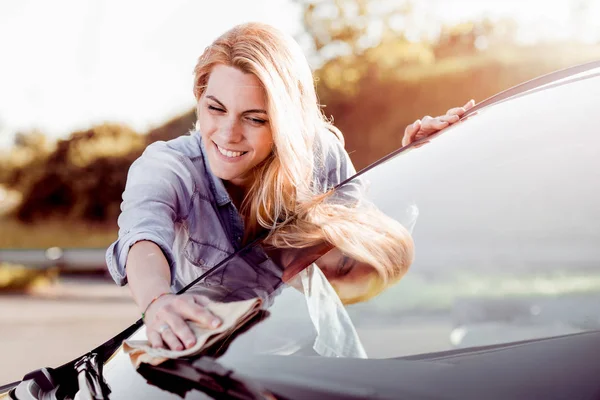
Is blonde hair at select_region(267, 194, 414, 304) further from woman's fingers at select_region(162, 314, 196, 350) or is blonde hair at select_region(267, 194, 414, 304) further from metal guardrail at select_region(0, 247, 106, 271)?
metal guardrail at select_region(0, 247, 106, 271)

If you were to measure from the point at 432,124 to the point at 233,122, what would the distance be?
43 centimetres

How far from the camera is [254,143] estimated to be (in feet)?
6.11

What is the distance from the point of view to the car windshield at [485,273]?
1.20 metres

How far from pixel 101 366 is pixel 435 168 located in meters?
0.67

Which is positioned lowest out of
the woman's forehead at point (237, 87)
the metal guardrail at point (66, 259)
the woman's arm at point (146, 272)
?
the woman's arm at point (146, 272)

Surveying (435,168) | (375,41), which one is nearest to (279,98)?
(435,168)

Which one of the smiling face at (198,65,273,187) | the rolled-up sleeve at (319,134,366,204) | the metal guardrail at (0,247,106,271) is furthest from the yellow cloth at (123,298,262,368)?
the metal guardrail at (0,247,106,271)

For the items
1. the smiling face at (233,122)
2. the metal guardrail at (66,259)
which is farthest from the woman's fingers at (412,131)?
the metal guardrail at (66,259)

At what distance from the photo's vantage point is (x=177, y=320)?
1.22 meters

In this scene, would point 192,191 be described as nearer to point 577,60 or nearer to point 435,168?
point 435,168

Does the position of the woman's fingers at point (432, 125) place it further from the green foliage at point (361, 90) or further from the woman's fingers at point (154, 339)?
the green foliage at point (361, 90)

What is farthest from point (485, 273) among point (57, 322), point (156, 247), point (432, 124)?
point (57, 322)

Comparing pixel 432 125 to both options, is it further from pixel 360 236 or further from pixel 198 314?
pixel 198 314

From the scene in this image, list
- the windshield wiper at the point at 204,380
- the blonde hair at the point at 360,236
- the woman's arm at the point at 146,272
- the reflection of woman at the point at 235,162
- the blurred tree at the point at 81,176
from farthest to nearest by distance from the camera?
the blurred tree at the point at 81,176 < the reflection of woman at the point at 235,162 < the woman's arm at the point at 146,272 < the blonde hair at the point at 360,236 < the windshield wiper at the point at 204,380
